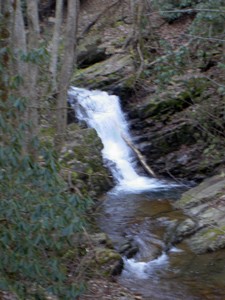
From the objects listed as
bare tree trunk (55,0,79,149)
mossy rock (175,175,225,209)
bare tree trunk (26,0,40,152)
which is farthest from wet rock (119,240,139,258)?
bare tree trunk (26,0,40,152)

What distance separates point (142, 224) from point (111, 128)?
5922 mm

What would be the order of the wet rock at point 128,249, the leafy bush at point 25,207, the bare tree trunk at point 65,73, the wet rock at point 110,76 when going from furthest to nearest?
1. the wet rock at point 110,76
2. the bare tree trunk at point 65,73
3. the wet rock at point 128,249
4. the leafy bush at point 25,207

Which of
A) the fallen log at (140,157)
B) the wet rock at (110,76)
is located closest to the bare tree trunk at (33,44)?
the fallen log at (140,157)

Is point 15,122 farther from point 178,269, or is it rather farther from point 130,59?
point 130,59

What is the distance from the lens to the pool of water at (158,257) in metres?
8.68

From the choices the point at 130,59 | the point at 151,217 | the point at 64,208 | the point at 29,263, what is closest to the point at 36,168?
the point at 64,208

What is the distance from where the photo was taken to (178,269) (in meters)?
9.55

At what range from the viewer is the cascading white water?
15.7m

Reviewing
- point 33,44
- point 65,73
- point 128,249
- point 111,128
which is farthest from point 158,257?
point 111,128

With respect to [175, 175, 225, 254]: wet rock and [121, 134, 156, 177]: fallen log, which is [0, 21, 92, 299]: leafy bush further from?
[121, 134, 156, 177]: fallen log

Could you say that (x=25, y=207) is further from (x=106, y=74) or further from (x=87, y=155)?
(x=106, y=74)

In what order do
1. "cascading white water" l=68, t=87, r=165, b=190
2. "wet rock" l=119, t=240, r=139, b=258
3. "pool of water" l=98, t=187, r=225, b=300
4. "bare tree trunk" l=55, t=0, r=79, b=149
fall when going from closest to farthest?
"pool of water" l=98, t=187, r=225, b=300 → "wet rock" l=119, t=240, r=139, b=258 → "bare tree trunk" l=55, t=0, r=79, b=149 → "cascading white water" l=68, t=87, r=165, b=190

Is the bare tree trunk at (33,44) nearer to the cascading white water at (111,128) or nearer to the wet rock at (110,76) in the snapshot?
the cascading white water at (111,128)

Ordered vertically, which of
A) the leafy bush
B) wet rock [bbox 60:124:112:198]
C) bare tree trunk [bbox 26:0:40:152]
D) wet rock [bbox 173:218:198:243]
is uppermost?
bare tree trunk [bbox 26:0:40:152]
